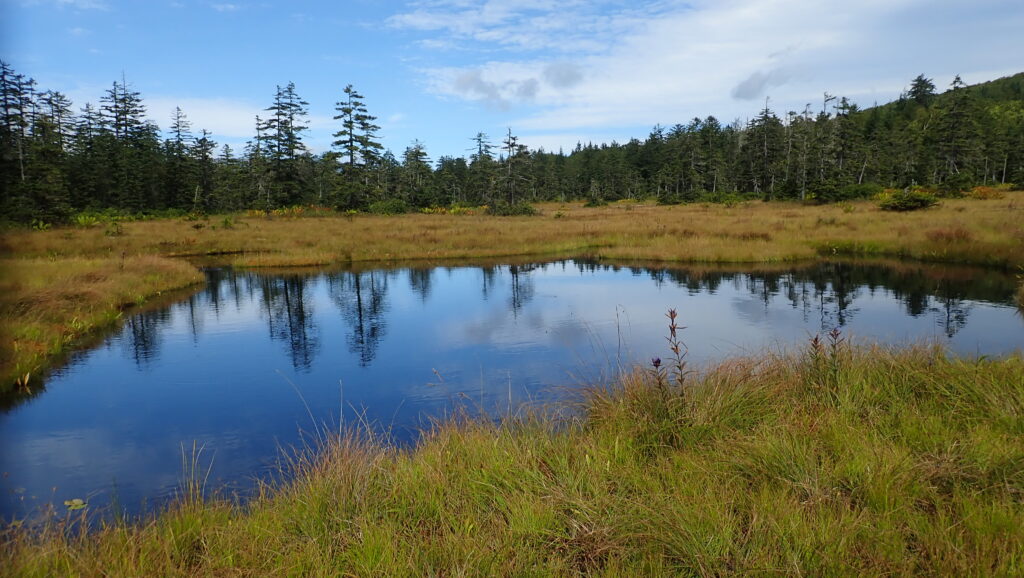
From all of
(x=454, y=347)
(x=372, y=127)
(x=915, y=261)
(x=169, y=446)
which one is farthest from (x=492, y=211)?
(x=169, y=446)

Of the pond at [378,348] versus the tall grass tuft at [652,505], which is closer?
the tall grass tuft at [652,505]

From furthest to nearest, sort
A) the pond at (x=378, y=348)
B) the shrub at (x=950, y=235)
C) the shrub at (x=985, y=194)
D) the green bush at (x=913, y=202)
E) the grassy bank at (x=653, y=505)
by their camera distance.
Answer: the shrub at (x=985, y=194) < the green bush at (x=913, y=202) < the shrub at (x=950, y=235) < the pond at (x=378, y=348) < the grassy bank at (x=653, y=505)

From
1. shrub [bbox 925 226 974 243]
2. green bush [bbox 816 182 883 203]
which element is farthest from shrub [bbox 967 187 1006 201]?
shrub [bbox 925 226 974 243]

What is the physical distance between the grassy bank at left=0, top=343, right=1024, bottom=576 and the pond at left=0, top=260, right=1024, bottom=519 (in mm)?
1428

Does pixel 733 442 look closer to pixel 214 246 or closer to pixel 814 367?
pixel 814 367

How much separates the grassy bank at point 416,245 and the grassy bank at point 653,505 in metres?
9.85

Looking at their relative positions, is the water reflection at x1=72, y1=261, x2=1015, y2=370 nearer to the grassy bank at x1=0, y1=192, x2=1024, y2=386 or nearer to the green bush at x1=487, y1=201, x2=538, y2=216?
the grassy bank at x1=0, y1=192, x2=1024, y2=386

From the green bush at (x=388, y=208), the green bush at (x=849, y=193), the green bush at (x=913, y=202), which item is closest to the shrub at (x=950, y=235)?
the green bush at (x=913, y=202)

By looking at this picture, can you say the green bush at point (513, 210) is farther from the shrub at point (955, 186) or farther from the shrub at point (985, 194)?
the shrub at point (985, 194)

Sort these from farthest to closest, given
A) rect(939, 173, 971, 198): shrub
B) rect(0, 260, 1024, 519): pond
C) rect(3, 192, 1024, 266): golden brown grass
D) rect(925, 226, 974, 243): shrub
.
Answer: rect(939, 173, 971, 198): shrub < rect(3, 192, 1024, 266): golden brown grass < rect(925, 226, 974, 243): shrub < rect(0, 260, 1024, 519): pond

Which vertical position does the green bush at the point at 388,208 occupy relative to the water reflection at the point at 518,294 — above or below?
above

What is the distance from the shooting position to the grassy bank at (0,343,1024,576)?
3717 millimetres

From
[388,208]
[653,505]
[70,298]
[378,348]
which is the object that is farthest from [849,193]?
[70,298]

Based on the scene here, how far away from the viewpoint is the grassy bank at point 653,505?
3.72m
